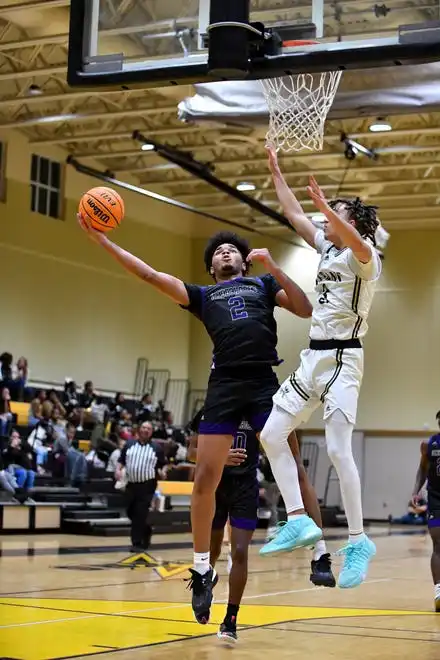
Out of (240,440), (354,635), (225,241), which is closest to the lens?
(225,241)

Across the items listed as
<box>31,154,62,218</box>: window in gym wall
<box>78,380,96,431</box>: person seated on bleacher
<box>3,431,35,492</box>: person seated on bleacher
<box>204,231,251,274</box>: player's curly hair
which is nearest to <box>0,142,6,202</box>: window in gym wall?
<box>31,154,62,218</box>: window in gym wall

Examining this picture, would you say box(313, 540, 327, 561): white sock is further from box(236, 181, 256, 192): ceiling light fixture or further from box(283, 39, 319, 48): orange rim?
box(236, 181, 256, 192): ceiling light fixture

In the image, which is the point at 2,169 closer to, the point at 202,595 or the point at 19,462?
the point at 19,462

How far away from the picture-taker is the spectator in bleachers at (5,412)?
73.7 ft

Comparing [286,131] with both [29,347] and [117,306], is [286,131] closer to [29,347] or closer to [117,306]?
[29,347]

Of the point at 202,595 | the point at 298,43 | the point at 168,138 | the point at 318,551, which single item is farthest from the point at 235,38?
the point at 168,138

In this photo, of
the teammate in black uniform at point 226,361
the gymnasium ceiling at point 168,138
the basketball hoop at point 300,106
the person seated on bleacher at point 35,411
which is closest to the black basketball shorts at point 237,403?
the teammate in black uniform at point 226,361

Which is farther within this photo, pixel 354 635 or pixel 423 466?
pixel 423 466

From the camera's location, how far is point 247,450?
817 centimetres

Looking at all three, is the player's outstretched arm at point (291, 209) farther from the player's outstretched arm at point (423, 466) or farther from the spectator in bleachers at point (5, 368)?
the spectator in bleachers at point (5, 368)

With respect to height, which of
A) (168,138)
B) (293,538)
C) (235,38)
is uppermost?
(168,138)

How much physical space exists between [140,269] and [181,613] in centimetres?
377

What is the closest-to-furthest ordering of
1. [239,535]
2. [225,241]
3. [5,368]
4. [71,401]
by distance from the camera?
[225,241], [239,535], [5,368], [71,401]

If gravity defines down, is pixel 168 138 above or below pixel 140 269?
above
